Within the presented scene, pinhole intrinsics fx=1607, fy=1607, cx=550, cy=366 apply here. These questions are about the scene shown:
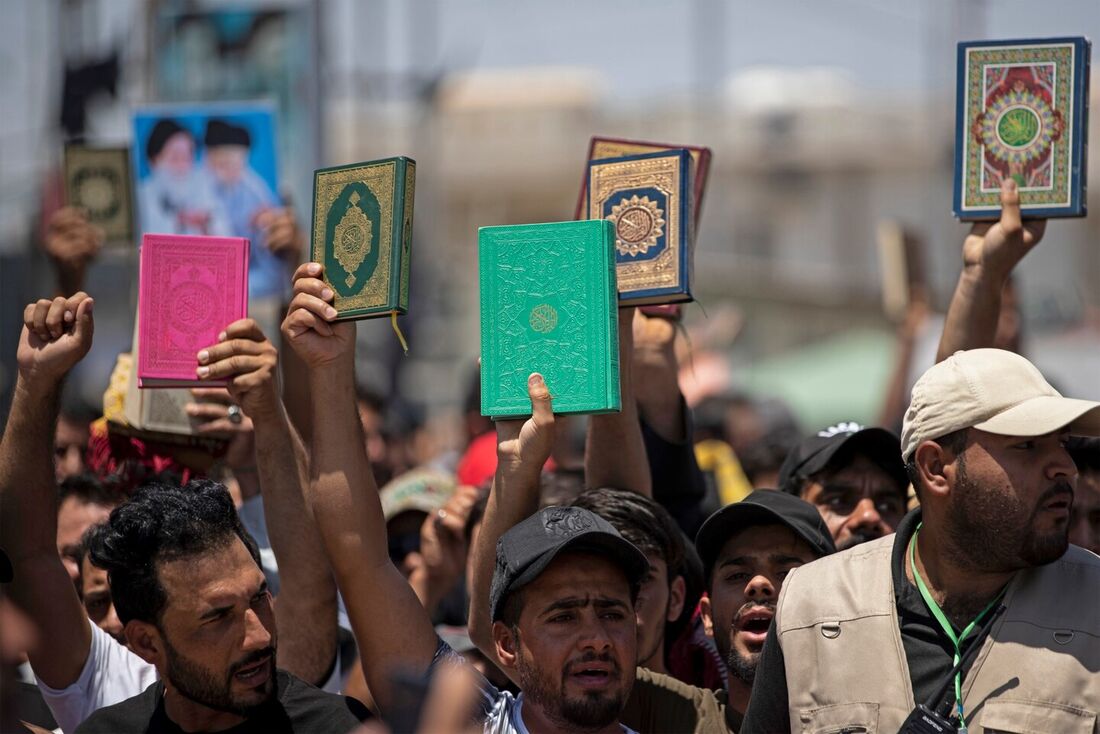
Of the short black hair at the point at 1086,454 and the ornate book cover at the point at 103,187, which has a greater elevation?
the ornate book cover at the point at 103,187

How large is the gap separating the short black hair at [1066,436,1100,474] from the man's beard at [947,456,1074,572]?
170 cm

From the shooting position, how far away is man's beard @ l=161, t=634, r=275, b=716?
3.54 m

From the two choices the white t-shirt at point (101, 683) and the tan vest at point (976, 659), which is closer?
the tan vest at point (976, 659)

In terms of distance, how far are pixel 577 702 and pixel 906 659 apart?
0.72 metres

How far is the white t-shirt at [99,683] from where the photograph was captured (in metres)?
4.08

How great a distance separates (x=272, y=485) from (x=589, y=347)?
3.11ft

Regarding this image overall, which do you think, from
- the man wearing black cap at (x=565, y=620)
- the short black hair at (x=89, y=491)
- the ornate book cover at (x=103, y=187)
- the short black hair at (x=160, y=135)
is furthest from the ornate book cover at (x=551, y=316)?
the ornate book cover at (x=103, y=187)

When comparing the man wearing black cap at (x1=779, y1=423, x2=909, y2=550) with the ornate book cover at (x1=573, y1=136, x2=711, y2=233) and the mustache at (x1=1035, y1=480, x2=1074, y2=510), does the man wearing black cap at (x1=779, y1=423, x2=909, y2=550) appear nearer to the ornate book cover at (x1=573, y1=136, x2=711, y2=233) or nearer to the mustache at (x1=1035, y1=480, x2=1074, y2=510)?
the ornate book cover at (x1=573, y1=136, x2=711, y2=233)

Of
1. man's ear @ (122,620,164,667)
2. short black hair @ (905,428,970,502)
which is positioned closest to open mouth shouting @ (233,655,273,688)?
man's ear @ (122,620,164,667)

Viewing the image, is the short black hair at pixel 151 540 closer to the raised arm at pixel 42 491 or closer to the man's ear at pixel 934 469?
the raised arm at pixel 42 491

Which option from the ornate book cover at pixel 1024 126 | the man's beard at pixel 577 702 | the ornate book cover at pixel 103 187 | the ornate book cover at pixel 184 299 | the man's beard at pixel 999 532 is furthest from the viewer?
the ornate book cover at pixel 103 187

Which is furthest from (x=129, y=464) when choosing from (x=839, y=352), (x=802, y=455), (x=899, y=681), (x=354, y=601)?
(x=839, y=352)

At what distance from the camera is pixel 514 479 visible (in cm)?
380

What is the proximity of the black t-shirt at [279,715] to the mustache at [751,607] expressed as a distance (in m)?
0.96
